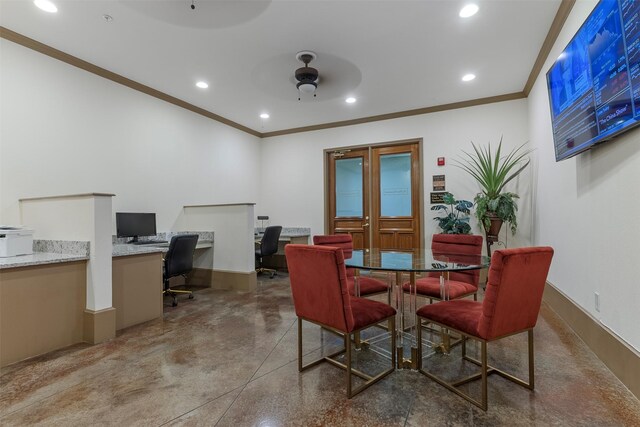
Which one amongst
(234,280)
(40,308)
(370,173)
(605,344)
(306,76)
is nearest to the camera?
(605,344)

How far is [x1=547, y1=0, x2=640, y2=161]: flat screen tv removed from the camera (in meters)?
1.65

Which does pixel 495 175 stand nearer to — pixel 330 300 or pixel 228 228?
pixel 330 300

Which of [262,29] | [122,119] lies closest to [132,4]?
[262,29]

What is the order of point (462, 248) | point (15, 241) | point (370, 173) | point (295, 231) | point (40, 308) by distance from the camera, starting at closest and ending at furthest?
1. point (40, 308)
2. point (15, 241)
3. point (462, 248)
4. point (370, 173)
5. point (295, 231)

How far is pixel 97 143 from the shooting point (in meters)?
3.73

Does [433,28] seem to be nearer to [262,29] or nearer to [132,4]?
[262,29]

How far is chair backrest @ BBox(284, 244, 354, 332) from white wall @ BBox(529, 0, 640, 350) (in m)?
1.78

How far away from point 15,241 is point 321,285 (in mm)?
2722

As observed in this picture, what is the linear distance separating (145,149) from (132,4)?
82.7 inches

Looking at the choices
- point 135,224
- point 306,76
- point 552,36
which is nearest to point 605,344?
point 552,36

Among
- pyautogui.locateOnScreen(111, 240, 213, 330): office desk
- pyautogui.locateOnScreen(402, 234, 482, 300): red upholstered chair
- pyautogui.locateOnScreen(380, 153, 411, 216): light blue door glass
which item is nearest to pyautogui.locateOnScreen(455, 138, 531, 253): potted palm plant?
pyautogui.locateOnScreen(380, 153, 411, 216): light blue door glass

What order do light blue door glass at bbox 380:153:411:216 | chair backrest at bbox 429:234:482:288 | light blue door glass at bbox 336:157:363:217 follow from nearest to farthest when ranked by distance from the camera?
chair backrest at bbox 429:234:482:288
light blue door glass at bbox 380:153:411:216
light blue door glass at bbox 336:157:363:217

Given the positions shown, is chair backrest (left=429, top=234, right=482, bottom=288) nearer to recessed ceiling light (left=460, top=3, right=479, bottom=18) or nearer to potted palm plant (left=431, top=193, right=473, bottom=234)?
potted palm plant (left=431, top=193, right=473, bottom=234)

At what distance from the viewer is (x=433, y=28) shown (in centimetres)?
302
